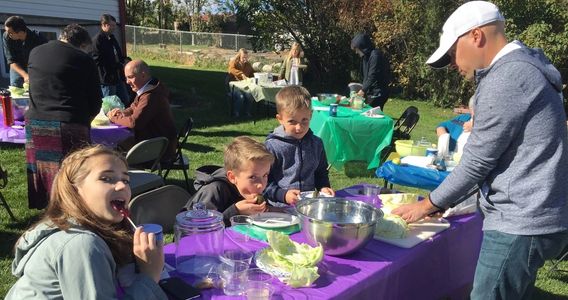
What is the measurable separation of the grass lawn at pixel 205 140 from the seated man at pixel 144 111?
0.98 meters

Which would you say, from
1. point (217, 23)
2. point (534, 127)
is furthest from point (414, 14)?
point (217, 23)

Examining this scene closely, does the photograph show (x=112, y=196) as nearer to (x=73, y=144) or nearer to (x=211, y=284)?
(x=211, y=284)

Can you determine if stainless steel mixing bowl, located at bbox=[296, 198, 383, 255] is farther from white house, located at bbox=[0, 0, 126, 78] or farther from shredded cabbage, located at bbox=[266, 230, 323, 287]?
white house, located at bbox=[0, 0, 126, 78]

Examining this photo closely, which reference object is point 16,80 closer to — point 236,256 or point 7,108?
point 7,108

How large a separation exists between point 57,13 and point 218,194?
1092 cm

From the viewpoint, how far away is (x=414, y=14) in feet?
41.6

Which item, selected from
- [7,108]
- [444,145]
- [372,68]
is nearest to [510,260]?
[444,145]

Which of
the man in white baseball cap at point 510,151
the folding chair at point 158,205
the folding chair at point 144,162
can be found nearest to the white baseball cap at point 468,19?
the man in white baseball cap at point 510,151

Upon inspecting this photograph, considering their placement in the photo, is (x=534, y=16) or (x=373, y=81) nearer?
(x=373, y=81)

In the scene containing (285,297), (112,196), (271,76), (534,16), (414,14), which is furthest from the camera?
(414,14)

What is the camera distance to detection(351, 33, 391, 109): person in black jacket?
24.0 feet

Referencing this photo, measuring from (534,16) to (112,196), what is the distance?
12.2 metres

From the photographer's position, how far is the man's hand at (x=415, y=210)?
2.13 m

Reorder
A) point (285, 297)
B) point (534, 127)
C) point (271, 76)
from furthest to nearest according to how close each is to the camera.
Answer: point (271, 76), point (534, 127), point (285, 297)
